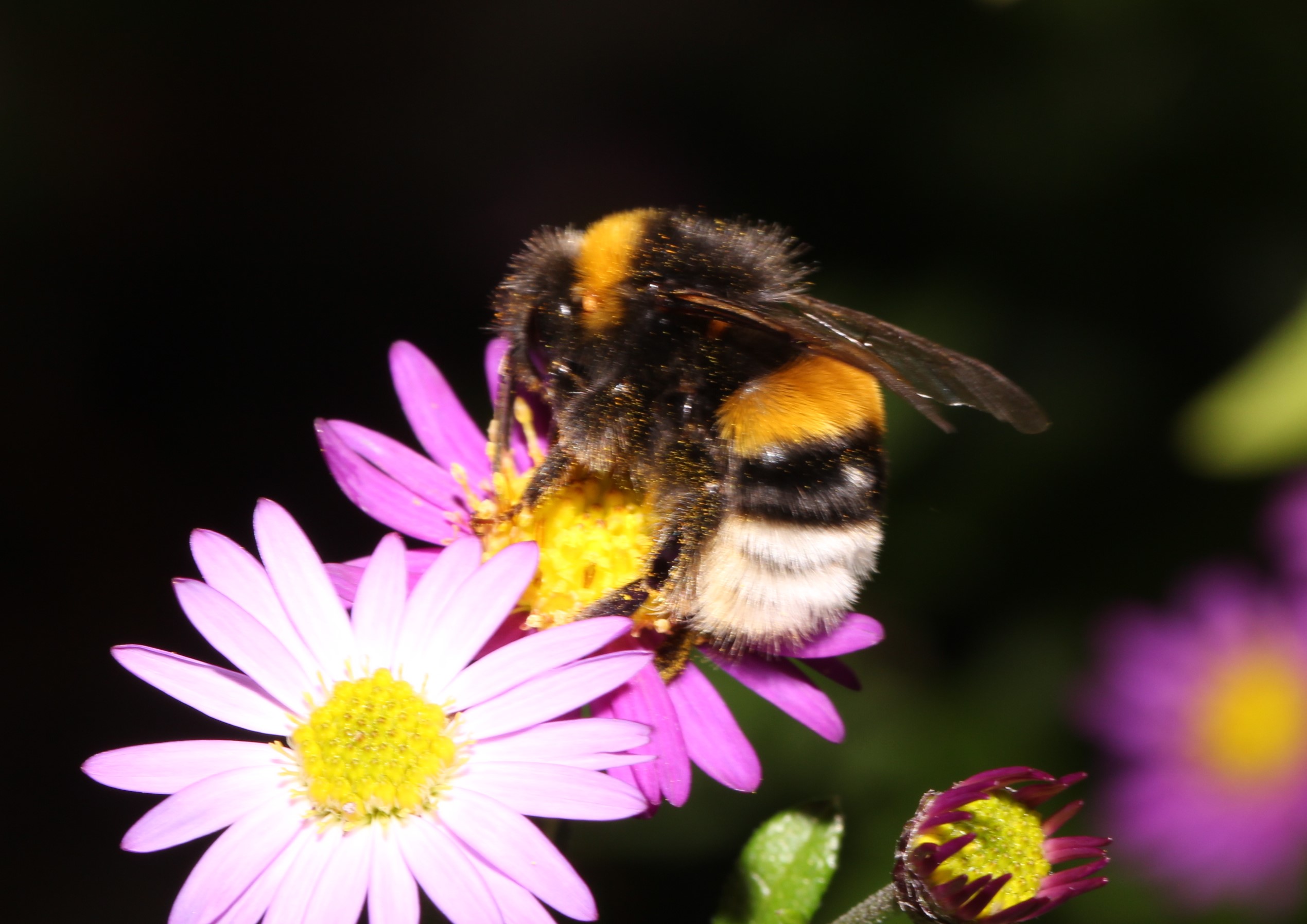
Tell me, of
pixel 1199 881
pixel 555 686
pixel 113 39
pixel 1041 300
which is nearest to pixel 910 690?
pixel 1199 881

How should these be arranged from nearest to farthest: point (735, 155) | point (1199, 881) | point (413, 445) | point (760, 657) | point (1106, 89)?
point (760, 657)
point (413, 445)
point (1199, 881)
point (1106, 89)
point (735, 155)

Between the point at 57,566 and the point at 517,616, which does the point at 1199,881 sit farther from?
the point at 57,566

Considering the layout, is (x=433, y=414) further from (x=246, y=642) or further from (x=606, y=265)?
(x=246, y=642)

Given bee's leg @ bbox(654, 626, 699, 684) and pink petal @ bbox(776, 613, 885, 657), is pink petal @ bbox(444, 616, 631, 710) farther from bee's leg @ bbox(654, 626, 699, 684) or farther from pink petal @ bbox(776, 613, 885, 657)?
pink petal @ bbox(776, 613, 885, 657)

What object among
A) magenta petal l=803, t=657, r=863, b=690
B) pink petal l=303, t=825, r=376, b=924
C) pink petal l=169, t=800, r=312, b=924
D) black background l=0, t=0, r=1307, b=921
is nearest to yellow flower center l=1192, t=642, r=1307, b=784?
black background l=0, t=0, r=1307, b=921

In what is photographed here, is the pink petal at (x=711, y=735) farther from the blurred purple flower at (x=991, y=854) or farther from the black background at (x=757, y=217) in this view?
the black background at (x=757, y=217)
